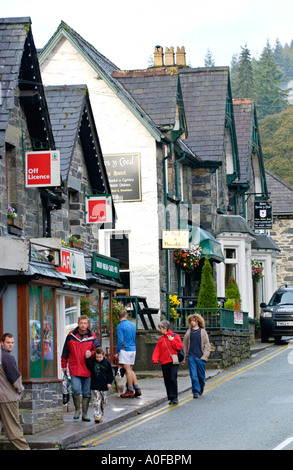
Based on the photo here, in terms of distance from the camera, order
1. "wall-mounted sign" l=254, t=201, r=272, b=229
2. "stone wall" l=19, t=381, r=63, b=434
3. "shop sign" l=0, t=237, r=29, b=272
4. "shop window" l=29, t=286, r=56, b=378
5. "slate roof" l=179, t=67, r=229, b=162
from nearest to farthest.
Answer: "shop sign" l=0, t=237, r=29, b=272 < "stone wall" l=19, t=381, r=63, b=434 < "shop window" l=29, t=286, r=56, b=378 < "slate roof" l=179, t=67, r=229, b=162 < "wall-mounted sign" l=254, t=201, r=272, b=229

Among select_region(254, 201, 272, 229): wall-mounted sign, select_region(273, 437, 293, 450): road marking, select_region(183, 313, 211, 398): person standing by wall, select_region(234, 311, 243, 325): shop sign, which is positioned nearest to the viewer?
select_region(273, 437, 293, 450): road marking

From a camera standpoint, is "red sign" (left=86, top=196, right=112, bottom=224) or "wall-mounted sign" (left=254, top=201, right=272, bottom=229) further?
"wall-mounted sign" (left=254, top=201, right=272, bottom=229)

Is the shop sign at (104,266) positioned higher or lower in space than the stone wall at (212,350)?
higher

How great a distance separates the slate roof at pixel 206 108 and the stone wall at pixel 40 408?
784 inches

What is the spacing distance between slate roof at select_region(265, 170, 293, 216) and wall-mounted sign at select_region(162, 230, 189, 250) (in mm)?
24554

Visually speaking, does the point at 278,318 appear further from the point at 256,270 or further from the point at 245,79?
the point at 245,79

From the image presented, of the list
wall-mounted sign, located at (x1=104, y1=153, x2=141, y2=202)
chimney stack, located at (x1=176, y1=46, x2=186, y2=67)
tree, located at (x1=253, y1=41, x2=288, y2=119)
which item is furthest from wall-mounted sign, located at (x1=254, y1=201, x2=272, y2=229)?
tree, located at (x1=253, y1=41, x2=288, y2=119)

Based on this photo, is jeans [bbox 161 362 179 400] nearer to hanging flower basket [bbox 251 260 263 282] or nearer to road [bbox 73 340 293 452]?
road [bbox 73 340 293 452]

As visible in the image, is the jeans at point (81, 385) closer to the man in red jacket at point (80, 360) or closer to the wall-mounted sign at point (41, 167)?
the man in red jacket at point (80, 360)

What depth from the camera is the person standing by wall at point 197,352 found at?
63.9 ft

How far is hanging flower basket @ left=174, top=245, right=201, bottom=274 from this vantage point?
31.3m

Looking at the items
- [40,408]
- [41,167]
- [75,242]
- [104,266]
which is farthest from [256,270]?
[40,408]

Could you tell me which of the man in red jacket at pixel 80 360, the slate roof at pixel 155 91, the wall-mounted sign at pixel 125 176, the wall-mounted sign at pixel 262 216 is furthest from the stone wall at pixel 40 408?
the wall-mounted sign at pixel 262 216

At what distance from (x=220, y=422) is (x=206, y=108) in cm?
2282
